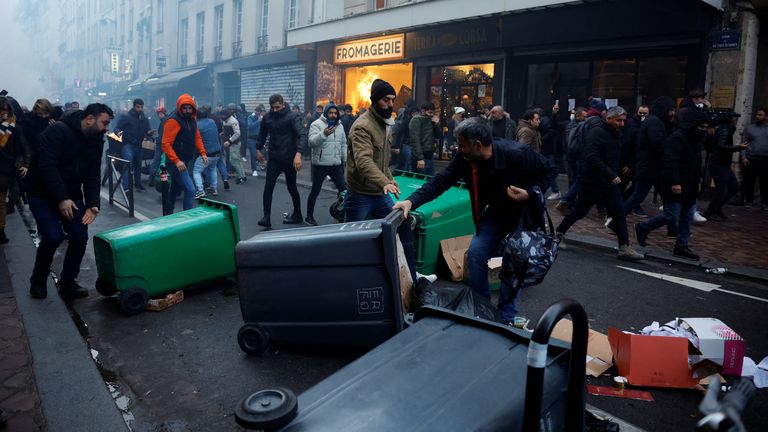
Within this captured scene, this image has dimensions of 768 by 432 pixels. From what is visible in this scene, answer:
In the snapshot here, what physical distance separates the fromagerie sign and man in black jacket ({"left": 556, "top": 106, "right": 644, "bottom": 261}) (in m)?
12.1

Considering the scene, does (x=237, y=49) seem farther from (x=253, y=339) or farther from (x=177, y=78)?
(x=253, y=339)

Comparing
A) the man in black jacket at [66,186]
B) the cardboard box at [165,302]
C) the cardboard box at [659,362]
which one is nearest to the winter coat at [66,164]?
the man in black jacket at [66,186]

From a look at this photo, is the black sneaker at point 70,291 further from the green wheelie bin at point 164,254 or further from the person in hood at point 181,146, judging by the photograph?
the person in hood at point 181,146

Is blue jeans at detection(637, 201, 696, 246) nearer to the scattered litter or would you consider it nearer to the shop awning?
the scattered litter

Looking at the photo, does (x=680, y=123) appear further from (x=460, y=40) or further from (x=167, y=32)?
(x=167, y=32)

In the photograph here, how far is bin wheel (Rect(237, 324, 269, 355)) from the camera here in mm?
3877

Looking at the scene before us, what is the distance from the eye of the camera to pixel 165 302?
4.94m

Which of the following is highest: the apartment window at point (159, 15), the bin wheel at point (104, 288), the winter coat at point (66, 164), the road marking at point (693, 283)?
the apartment window at point (159, 15)

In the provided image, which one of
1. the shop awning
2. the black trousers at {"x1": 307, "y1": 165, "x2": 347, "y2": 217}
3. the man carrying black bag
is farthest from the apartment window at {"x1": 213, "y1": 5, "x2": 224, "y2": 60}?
the man carrying black bag

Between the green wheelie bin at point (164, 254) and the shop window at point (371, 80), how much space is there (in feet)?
46.6

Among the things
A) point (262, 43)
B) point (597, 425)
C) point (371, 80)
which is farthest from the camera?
point (262, 43)

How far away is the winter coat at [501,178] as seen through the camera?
391 centimetres

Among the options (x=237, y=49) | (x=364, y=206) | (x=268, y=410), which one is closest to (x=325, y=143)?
(x=364, y=206)

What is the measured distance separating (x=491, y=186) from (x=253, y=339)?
6.44ft
